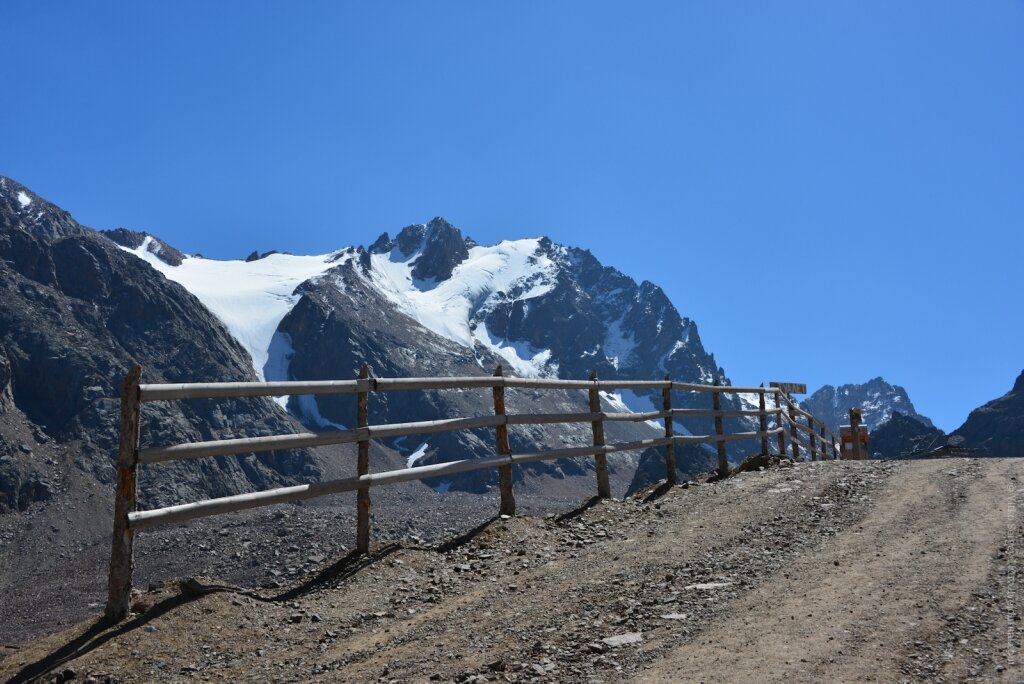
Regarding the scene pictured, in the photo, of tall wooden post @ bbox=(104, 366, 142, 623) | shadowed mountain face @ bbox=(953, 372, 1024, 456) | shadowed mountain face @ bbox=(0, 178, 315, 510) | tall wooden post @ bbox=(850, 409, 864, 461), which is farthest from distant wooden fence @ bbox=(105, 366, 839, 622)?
shadowed mountain face @ bbox=(953, 372, 1024, 456)

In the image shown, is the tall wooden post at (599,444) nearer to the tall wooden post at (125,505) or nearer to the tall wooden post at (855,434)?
the tall wooden post at (125,505)

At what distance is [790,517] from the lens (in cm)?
1225

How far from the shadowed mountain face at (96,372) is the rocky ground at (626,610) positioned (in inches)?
4757

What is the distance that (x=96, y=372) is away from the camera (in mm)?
152250

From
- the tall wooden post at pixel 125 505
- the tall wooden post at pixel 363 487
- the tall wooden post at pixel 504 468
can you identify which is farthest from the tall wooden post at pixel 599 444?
the tall wooden post at pixel 125 505

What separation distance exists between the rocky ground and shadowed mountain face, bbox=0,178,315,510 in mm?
120840

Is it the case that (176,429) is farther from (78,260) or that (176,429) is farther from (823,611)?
(823,611)

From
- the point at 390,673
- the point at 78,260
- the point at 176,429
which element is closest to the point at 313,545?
the point at 390,673

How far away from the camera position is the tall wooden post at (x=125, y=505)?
7.96 metres

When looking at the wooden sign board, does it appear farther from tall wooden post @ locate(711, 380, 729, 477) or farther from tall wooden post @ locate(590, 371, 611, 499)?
tall wooden post @ locate(590, 371, 611, 499)

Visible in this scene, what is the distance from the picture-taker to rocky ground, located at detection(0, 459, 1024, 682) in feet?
21.7

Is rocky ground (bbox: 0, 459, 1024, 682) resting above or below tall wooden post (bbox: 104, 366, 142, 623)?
below

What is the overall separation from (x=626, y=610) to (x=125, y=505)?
487 centimetres

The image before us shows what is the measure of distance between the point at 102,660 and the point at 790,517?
353 inches
